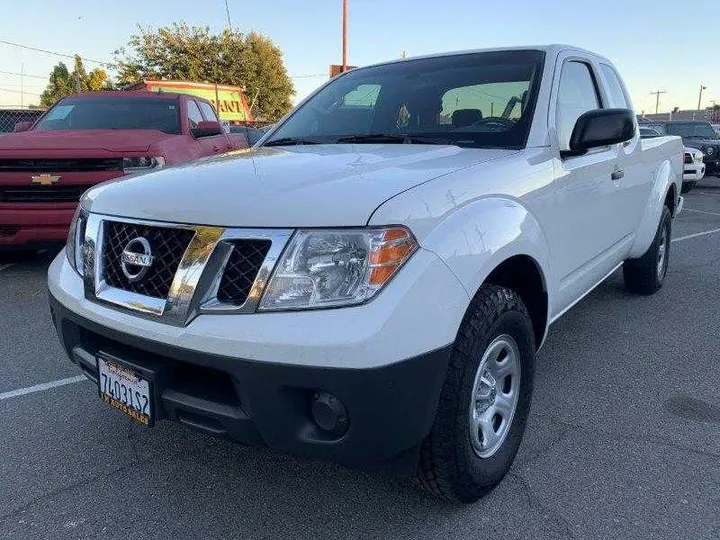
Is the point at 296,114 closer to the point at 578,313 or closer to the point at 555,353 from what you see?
the point at 555,353

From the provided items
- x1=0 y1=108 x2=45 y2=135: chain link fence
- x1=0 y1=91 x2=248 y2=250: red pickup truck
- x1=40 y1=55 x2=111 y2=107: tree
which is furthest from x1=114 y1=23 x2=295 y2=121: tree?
x1=0 y1=91 x2=248 y2=250: red pickup truck

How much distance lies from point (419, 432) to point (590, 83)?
2656 mm

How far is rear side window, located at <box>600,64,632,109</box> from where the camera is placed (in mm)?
3912

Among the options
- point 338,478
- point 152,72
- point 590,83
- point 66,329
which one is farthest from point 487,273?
point 152,72

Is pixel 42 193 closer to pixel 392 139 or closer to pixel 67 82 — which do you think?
pixel 392 139

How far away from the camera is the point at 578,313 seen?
4648 mm

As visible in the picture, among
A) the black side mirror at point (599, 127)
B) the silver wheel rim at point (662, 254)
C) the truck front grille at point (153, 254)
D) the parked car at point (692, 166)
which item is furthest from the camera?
the parked car at point (692, 166)

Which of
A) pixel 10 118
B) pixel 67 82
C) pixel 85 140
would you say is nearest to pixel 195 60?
pixel 10 118

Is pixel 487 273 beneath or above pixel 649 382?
above

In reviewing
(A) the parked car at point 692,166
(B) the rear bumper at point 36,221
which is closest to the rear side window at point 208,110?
(B) the rear bumper at point 36,221

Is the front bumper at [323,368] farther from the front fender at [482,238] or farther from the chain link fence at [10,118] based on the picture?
the chain link fence at [10,118]

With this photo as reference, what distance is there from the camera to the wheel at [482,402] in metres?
1.96

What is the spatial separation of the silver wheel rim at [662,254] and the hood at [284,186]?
3033mm

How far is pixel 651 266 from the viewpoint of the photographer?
4.84 meters
